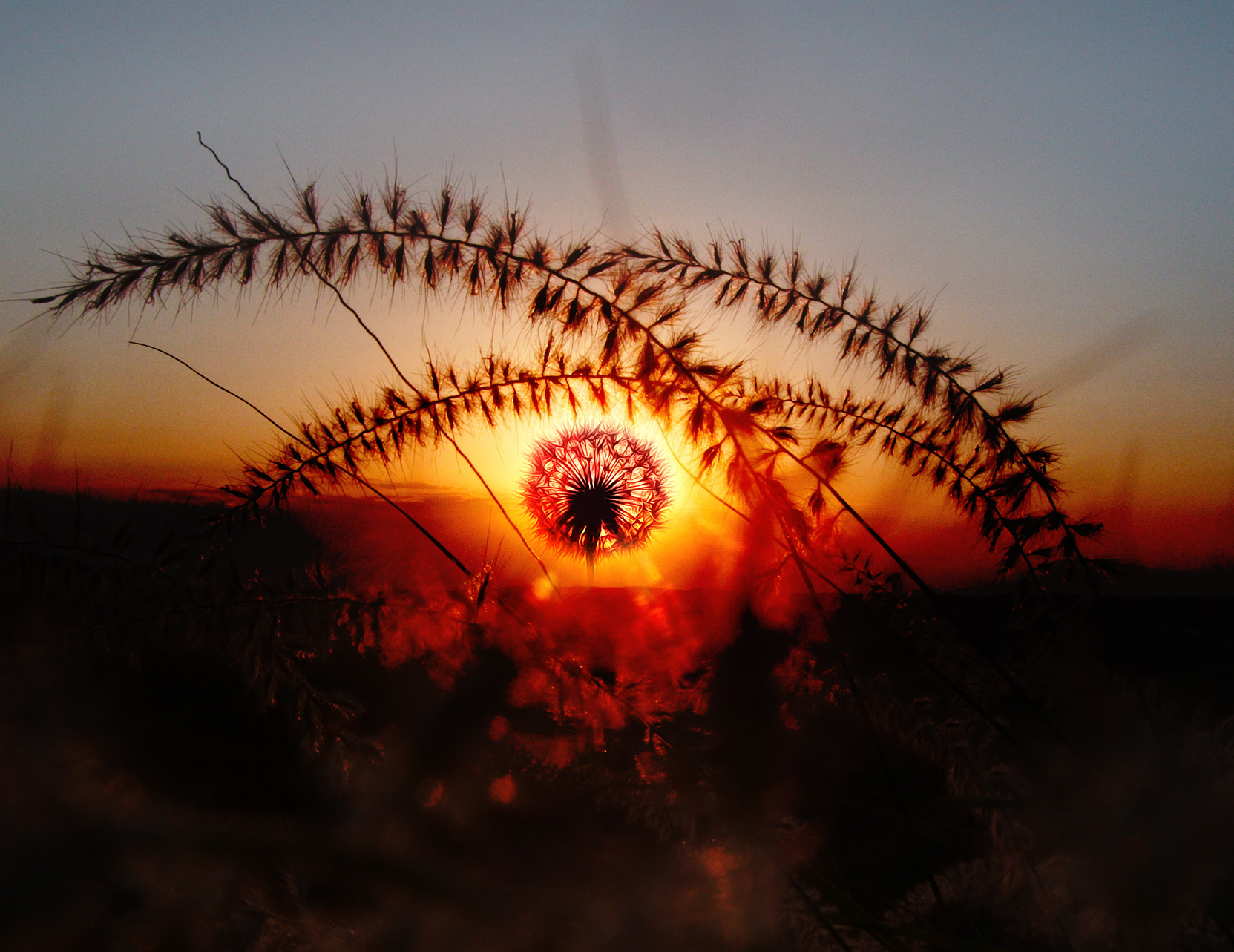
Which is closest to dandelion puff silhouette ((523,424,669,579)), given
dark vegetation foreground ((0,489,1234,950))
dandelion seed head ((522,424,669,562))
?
dandelion seed head ((522,424,669,562))

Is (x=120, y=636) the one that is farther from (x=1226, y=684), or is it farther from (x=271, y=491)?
(x=1226, y=684)

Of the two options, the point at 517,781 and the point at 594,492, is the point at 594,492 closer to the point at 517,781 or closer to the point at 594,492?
the point at 594,492

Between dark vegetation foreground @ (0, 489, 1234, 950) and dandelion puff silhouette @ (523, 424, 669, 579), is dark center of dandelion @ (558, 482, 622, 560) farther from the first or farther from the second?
dark vegetation foreground @ (0, 489, 1234, 950)

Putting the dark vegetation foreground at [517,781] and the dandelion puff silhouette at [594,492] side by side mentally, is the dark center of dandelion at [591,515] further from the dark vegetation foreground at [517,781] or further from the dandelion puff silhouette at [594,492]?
the dark vegetation foreground at [517,781]

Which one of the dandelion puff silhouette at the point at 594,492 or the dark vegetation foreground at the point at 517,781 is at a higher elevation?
the dandelion puff silhouette at the point at 594,492

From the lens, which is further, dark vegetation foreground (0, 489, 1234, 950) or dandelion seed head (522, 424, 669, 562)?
dandelion seed head (522, 424, 669, 562)

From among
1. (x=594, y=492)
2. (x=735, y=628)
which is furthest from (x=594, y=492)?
(x=735, y=628)

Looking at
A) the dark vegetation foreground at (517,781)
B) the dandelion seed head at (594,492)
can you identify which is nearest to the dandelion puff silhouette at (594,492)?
the dandelion seed head at (594,492)

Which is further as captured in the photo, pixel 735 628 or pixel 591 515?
pixel 591 515
